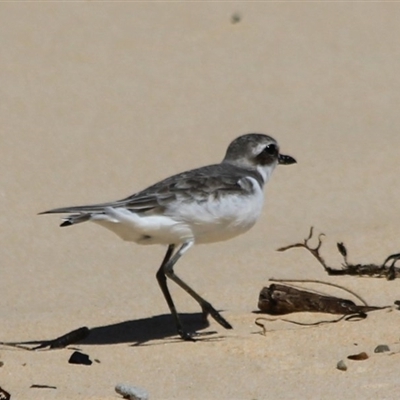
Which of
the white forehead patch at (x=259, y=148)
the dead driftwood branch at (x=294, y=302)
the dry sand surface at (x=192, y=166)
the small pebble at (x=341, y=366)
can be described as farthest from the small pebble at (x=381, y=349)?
the white forehead patch at (x=259, y=148)

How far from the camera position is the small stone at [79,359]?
241 inches

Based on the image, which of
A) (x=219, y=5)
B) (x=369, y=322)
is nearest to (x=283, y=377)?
(x=369, y=322)

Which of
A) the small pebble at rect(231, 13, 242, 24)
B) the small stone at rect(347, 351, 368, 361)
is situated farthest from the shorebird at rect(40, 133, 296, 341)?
the small pebble at rect(231, 13, 242, 24)

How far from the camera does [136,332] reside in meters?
6.84

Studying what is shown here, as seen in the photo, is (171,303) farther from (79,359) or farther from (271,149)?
(271,149)

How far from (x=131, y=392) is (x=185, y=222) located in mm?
1427

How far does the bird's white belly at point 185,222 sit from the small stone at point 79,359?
2.27 feet

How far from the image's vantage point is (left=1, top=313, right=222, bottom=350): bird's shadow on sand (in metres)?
6.61

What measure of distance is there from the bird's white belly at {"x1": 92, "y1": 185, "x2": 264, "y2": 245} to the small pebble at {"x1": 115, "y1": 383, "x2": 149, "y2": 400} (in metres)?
1.22

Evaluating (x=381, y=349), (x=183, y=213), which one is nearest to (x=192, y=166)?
(x=183, y=213)

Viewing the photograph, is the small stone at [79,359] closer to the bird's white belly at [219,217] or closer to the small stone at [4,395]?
the small stone at [4,395]

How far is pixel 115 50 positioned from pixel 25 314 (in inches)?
280

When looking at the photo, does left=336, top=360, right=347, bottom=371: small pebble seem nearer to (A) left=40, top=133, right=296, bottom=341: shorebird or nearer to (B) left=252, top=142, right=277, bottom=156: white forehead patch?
(A) left=40, top=133, right=296, bottom=341: shorebird

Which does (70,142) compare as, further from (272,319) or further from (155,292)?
(272,319)
